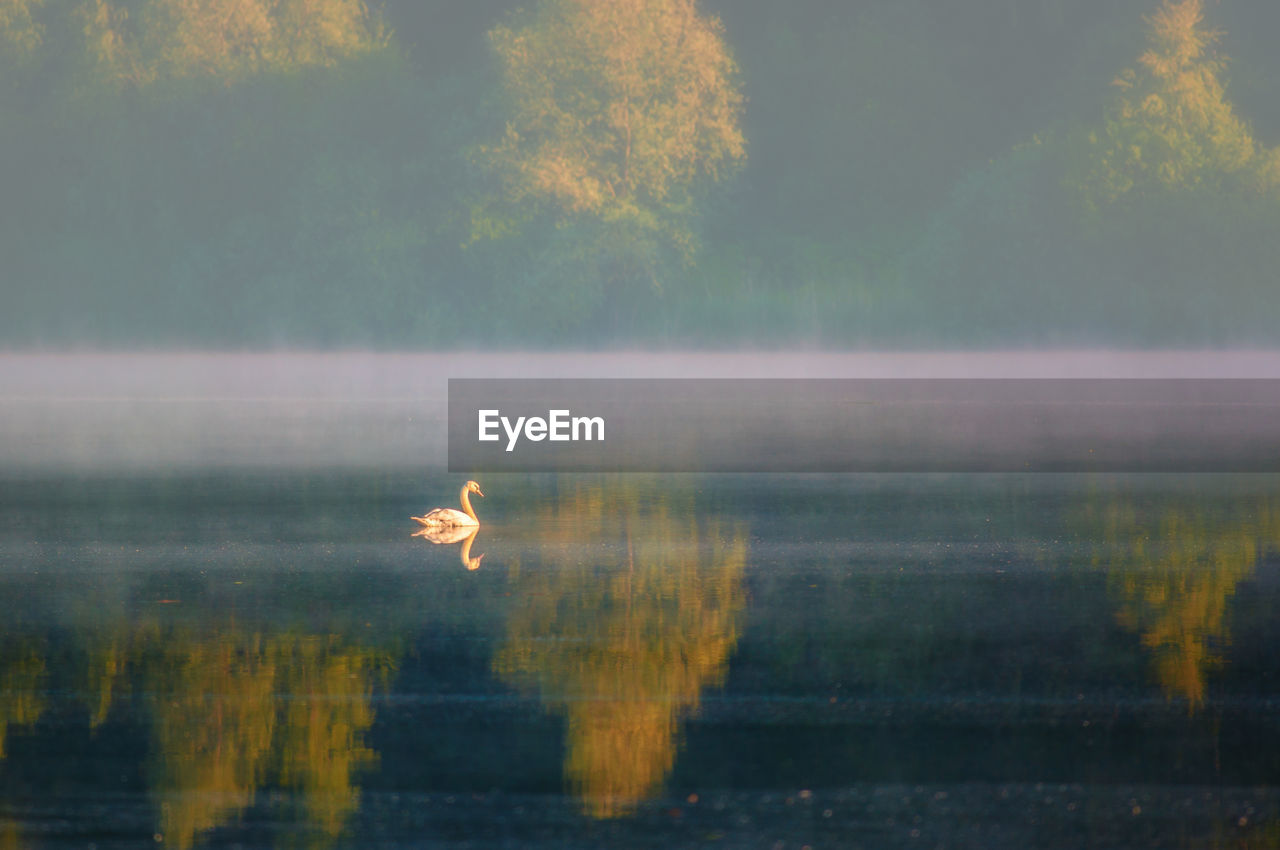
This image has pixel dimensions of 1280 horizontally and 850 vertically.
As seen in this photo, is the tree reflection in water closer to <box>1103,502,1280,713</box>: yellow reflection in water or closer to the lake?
the lake

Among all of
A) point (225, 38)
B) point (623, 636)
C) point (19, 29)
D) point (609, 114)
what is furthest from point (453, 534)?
point (19, 29)

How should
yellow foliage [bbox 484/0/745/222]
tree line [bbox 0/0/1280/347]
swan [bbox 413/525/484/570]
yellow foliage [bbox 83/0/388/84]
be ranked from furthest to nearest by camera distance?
yellow foliage [bbox 83/0/388/84] → tree line [bbox 0/0/1280/347] → yellow foliage [bbox 484/0/745/222] → swan [bbox 413/525/484/570]

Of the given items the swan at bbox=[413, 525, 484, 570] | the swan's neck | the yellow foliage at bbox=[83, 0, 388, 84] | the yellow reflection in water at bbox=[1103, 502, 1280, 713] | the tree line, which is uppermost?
the yellow foliage at bbox=[83, 0, 388, 84]

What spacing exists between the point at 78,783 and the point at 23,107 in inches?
2462

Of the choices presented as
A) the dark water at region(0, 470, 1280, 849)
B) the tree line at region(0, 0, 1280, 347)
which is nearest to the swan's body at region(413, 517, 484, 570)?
the dark water at region(0, 470, 1280, 849)

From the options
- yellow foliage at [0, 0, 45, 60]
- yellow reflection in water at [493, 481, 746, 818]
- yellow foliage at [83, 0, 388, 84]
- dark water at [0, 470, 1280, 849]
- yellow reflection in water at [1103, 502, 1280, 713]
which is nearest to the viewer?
dark water at [0, 470, 1280, 849]

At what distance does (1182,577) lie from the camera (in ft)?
35.3

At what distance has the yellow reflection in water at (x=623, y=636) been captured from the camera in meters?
6.63

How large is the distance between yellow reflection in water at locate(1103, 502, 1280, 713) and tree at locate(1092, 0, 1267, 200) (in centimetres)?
4383

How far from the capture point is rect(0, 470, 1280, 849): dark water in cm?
591

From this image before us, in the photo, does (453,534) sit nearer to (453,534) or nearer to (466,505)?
(453,534)

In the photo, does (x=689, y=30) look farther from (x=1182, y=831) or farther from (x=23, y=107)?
(x=1182, y=831)

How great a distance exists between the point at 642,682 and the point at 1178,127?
5247 cm

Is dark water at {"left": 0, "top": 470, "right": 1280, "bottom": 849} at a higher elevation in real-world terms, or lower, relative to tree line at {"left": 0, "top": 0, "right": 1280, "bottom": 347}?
lower
